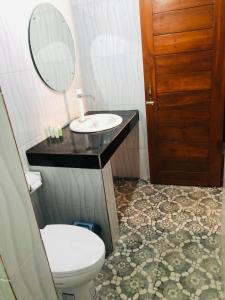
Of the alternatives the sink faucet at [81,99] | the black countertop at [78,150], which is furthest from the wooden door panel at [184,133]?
the sink faucet at [81,99]

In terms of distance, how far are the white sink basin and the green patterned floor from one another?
0.81 meters

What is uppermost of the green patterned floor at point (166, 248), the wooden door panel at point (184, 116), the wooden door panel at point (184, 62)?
the wooden door panel at point (184, 62)

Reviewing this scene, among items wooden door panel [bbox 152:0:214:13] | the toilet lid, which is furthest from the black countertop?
wooden door panel [bbox 152:0:214:13]

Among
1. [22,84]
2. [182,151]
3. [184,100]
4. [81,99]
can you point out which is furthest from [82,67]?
[182,151]

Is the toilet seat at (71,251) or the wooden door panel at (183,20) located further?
the wooden door panel at (183,20)

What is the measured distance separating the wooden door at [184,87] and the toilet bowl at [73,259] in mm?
1351

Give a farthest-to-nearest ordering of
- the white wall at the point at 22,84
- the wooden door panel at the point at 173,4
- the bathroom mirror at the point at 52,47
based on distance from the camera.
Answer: the wooden door panel at the point at 173,4
the bathroom mirror at the point at 52,47
the white wall at the point at 22,84

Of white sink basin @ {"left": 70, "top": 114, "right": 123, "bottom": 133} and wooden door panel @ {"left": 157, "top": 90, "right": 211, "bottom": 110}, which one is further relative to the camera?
wooden door panel @ {"left": 157, "top": 90, "right": 211, "bottom": 110}

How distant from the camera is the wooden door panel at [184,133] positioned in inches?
89.8

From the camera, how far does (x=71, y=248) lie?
1301mm

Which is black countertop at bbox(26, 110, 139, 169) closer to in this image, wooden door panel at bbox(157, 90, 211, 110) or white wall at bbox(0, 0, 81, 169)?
white wall at bbox(0, 0, 81, 169)

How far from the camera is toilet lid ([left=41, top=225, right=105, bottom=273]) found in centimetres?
119

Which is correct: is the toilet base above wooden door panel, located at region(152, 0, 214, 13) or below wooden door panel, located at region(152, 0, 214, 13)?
below

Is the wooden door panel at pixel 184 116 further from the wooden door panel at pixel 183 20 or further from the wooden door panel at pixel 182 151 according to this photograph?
the wooden door panel at pixel 183 20
